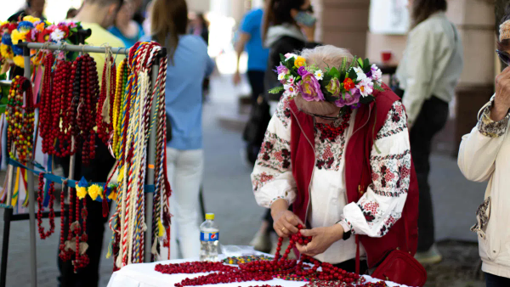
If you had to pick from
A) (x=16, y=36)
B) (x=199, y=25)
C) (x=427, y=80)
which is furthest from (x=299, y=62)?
(x=199, y=25)

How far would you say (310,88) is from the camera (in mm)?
2510

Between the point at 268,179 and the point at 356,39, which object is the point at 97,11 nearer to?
the point at 268,179

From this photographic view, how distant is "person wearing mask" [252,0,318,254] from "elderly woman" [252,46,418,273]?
1.88 meters

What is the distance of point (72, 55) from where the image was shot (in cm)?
331

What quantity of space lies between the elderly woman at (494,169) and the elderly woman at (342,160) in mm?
303

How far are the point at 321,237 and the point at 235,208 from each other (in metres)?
4.17

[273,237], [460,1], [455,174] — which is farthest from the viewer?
[455,174]

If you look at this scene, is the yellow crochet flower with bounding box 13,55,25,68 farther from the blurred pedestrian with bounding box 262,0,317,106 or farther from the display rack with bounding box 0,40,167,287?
A: the blurred pedestrian with bounding box 262,0,317,106

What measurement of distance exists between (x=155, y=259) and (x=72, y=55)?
1232 millimetres

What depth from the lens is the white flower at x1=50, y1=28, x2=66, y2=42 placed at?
10.6 ft

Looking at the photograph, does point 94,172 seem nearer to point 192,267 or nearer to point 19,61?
point 19,61

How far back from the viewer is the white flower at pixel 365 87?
2502 millimetres

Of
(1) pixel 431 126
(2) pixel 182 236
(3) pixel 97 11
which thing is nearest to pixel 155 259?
(2) pixel 182 236

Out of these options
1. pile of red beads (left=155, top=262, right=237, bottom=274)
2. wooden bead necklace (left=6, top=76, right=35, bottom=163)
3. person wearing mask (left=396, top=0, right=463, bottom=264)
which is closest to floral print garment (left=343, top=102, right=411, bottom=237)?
pile of red beads (left=155, top=262, right=237, bottom=274)
